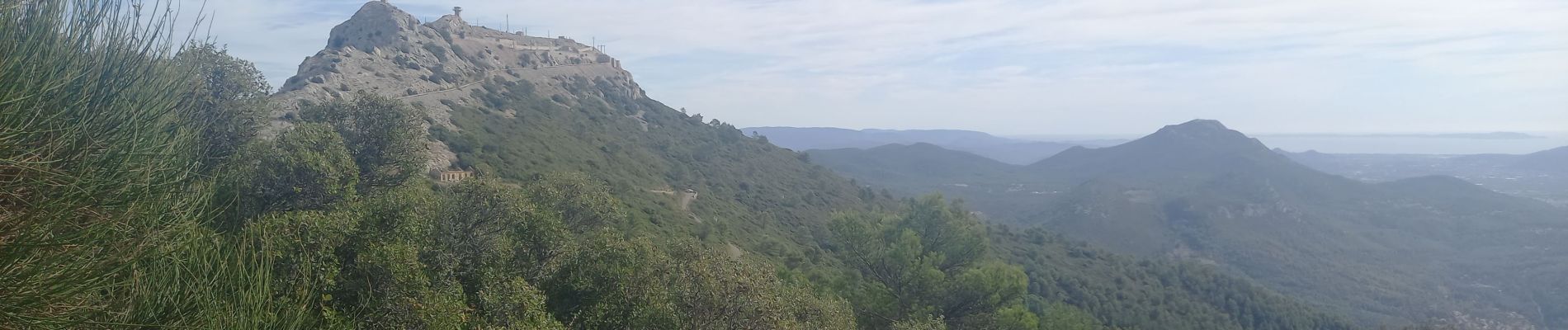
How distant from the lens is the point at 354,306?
426 inches

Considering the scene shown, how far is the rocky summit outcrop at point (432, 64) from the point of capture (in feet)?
146

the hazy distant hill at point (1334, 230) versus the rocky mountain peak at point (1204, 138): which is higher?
the rocky mountain peak at point (1204, 138)

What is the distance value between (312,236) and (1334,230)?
4435 inches

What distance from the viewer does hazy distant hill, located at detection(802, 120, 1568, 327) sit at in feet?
232

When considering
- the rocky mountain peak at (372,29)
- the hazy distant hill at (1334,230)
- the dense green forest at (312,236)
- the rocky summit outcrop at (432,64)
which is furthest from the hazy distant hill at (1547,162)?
the rocky mountain peak at (372,29)

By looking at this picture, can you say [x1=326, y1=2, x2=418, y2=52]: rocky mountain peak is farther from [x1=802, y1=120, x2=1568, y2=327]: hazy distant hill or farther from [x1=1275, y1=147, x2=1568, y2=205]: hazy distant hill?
[x1=1275, y1=147, x2=1568, y2=205]: hazy distant hill

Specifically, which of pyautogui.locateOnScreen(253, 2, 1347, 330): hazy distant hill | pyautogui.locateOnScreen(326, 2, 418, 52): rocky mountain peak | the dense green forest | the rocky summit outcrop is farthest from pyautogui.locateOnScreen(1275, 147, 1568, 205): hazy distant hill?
pyautogui.locateOnScreen(326, 2, 418, 52): rocky mountain peak

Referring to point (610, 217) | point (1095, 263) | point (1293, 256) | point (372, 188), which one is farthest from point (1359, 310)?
point (372, 188)

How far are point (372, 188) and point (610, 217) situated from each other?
5.30 meters

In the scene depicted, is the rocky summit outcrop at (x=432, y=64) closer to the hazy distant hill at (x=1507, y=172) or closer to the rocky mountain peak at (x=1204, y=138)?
the rocky mountain peak at (x=1204, y=138)

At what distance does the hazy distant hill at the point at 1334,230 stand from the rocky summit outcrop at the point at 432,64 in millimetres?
56489

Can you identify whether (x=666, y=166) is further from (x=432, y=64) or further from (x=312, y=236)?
(x=312, y=236)

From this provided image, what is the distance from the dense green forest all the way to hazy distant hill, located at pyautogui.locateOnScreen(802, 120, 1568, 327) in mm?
61549

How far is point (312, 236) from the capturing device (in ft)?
35.9
